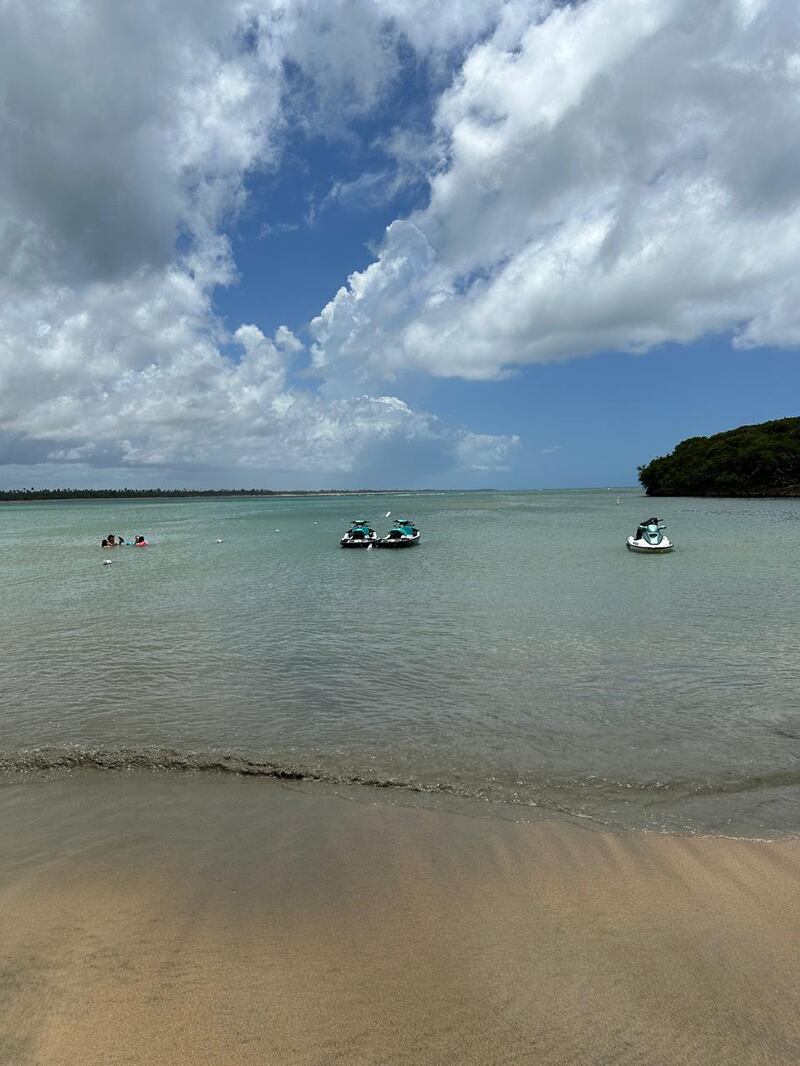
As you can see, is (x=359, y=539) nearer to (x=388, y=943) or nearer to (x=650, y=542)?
(x=650, y=542)

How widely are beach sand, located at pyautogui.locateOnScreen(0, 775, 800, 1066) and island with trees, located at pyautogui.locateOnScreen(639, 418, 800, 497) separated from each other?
448 ft

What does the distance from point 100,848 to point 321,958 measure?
3169 mm

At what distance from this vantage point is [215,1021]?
391cm

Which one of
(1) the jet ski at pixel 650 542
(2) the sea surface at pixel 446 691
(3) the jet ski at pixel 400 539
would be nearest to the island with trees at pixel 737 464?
(1) the jet ski at pixel 650 542

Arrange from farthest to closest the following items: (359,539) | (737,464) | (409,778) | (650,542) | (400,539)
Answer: (737,464) < (359,539) < (400,539) < (650,542) < (409,778)

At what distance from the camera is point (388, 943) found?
4.64m

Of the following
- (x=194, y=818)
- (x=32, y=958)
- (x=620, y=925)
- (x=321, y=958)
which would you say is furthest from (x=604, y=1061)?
(x=194, y=818)

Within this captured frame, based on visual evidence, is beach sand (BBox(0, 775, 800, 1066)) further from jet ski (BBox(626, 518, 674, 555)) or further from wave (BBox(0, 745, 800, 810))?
jet ski (BBox(626, 518, 674, 555))

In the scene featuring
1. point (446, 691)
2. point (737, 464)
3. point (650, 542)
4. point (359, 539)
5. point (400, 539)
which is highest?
point (737, 464)

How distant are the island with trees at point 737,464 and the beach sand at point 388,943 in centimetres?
13658

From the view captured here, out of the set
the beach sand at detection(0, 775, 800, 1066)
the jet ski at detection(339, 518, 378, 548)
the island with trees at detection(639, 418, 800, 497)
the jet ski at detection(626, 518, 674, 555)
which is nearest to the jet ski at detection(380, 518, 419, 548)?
the jet ski at detection(339, 518, 378, 548)

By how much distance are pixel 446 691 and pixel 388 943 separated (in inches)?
288

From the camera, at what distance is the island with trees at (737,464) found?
119875mm

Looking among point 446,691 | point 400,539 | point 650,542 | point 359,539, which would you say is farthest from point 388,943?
point 359,539
